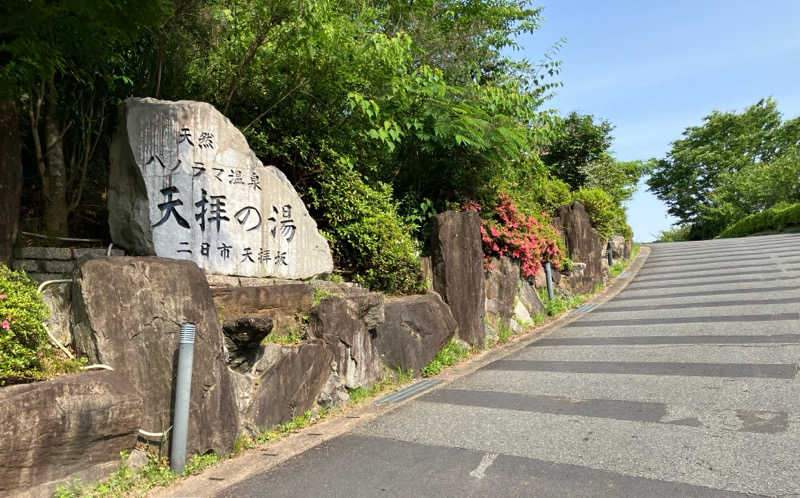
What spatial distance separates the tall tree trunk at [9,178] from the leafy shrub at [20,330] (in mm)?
1305

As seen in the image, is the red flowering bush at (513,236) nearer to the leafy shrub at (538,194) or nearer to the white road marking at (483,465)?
the leafy shrub at (538,194)

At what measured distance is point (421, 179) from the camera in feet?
29.6

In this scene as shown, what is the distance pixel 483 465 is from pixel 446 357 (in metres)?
3.36

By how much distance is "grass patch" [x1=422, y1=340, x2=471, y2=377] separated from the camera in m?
6.80

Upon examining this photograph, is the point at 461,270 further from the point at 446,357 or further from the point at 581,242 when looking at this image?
the point at 581,242

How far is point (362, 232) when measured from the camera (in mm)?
6934

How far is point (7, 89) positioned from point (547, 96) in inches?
451

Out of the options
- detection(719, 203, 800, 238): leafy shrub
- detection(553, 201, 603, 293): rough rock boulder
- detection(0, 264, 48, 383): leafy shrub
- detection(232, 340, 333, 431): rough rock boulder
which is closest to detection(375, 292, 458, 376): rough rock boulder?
detection(232, 340, 333, 431): rough rock boulder

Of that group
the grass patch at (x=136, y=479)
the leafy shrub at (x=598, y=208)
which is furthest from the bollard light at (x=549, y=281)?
the grass patch at (x=136, y=479)

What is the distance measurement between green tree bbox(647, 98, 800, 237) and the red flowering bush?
26.6m

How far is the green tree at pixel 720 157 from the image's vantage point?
3191 centimetres

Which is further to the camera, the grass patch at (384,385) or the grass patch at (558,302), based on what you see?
the grass patch at (558,302)

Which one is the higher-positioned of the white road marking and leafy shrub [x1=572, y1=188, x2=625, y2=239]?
leafy shrub [x1=572, y1=188, x2=625, y2=239]

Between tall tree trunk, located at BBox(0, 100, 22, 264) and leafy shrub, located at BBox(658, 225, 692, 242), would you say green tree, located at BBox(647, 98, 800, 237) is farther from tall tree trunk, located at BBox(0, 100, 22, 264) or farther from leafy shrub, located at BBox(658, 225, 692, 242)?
tall tree trunk, located at BBox(0, 100, 22, 264)
